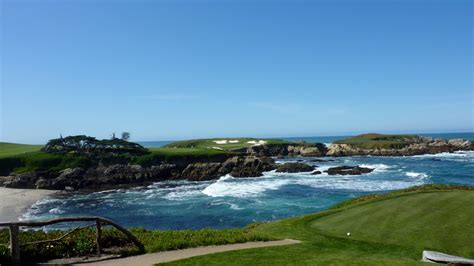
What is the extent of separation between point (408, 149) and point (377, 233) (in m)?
107

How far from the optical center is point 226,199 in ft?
150

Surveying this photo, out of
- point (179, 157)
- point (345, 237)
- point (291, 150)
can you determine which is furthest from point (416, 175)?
point (291, 150)

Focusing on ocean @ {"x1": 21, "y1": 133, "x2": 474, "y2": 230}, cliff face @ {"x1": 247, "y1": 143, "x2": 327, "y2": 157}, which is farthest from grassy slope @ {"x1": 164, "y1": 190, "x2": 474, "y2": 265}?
cliff face @ {"x1": 247, "y1": 143, "x2": 327, "y2": 157}

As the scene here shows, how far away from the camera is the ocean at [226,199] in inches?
1457

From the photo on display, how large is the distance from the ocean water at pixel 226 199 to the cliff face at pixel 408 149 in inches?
1732

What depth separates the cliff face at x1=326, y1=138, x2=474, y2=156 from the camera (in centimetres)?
11275

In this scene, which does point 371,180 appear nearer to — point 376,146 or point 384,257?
point 384,257

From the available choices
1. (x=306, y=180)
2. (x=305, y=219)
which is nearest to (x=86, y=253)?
(x=305, y=219)

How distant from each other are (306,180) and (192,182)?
55.5 feet

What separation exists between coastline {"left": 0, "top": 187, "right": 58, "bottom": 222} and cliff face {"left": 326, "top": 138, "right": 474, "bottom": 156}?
7953 centimetres

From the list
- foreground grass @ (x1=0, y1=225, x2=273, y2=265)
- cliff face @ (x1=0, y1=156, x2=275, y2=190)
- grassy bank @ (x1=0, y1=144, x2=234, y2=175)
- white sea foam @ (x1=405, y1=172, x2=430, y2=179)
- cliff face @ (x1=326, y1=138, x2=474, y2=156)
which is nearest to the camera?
foreground grass @ (x1=0, y1=225, x2=273, y2=265)

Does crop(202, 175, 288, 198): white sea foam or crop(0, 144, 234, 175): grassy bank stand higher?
crop(0, 144, 234, 175): grassy bank

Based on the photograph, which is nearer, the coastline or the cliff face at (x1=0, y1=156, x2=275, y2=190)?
the coastline

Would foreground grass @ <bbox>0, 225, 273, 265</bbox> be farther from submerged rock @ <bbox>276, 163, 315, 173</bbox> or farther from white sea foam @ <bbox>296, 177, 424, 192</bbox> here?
submerged rock @ <bbox>276, 163, 315, 173</bbox>
